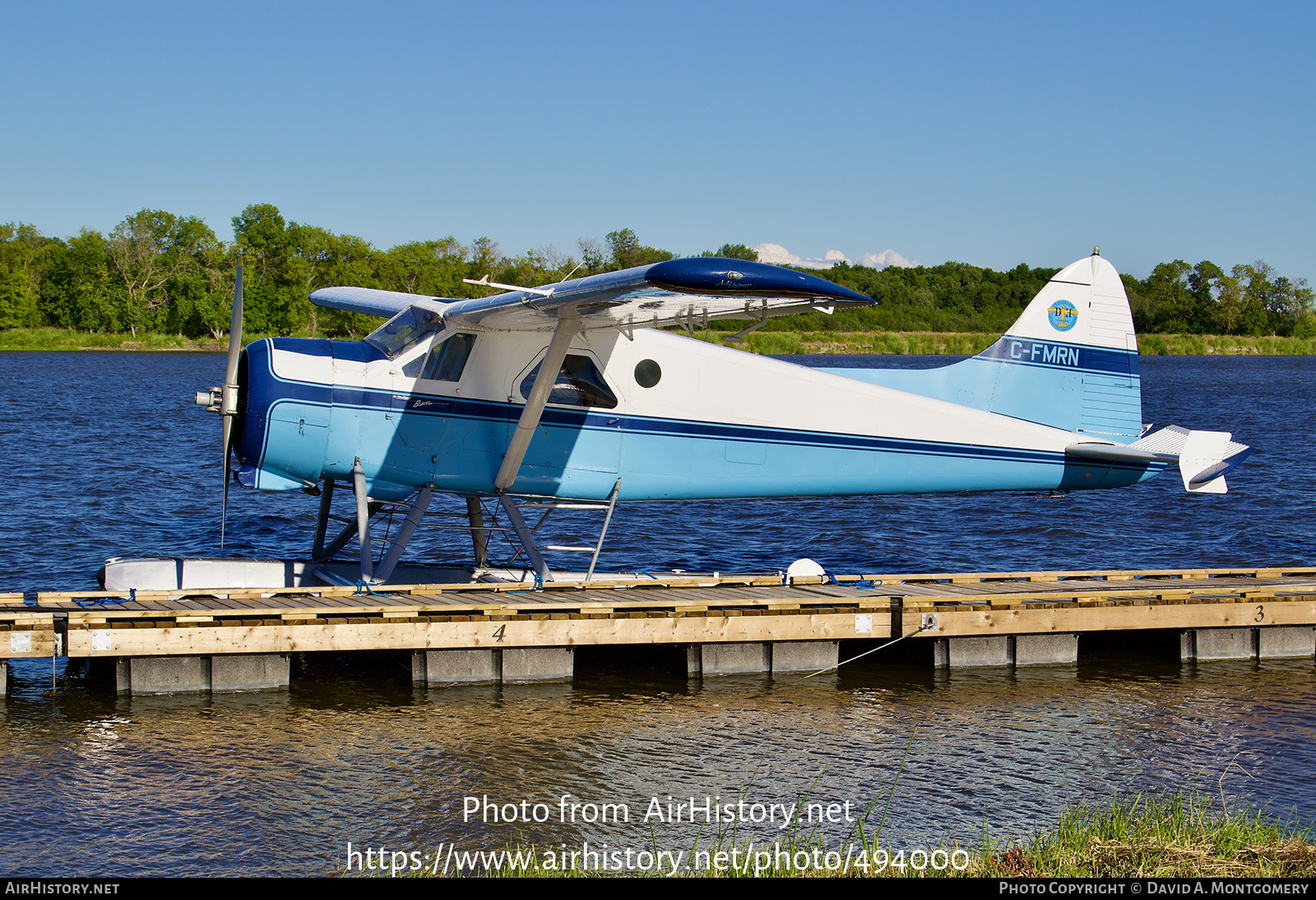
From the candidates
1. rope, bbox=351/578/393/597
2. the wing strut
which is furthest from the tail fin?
rope, bbox=351/578/393/597

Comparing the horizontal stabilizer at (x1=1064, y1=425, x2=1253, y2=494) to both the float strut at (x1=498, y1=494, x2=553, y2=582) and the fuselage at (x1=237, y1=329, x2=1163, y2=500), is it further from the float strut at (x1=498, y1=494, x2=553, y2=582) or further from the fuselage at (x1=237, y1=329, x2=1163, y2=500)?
the float strut at (x1=498, y1=494, x2=553, y2=582)

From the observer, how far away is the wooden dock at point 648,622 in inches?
321

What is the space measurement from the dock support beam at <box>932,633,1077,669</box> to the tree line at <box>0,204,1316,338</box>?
66.3 metres

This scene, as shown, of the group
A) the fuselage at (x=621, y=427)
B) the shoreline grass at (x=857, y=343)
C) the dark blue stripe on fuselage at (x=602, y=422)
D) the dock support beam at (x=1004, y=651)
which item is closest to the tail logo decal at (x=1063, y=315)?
the fuselage at (x=621, y=427)

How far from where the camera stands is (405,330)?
9.59 m

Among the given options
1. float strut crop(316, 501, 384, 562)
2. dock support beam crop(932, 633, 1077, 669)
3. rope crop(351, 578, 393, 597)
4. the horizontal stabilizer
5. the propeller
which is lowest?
dock support beam crop(932, 633, 1077, 669)

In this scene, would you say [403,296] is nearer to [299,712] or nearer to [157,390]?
[299,712]

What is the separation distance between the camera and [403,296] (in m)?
11.7

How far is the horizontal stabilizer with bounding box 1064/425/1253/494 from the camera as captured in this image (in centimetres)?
992

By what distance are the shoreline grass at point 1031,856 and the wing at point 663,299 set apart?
120 inches

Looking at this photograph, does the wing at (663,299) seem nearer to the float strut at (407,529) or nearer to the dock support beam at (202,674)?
the float strut at (407,529)

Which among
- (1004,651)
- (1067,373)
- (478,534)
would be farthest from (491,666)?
(1067,373)

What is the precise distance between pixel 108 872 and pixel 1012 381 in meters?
8.52
